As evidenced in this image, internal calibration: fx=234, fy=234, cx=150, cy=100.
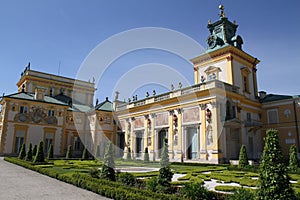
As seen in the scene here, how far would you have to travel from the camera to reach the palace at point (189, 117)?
2591 cm

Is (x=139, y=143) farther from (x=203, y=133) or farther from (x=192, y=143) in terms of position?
(x=203, y=133)

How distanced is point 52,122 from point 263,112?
3099cm

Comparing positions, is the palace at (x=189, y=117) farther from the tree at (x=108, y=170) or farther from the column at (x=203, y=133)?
the tree at (x=108, y=170)

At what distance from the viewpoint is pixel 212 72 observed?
1262 inches

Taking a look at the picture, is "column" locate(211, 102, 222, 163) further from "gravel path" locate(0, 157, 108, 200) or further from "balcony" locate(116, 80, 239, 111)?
"gravel path" locate(0, 157, 108, 200)

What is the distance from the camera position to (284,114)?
94.8 ft

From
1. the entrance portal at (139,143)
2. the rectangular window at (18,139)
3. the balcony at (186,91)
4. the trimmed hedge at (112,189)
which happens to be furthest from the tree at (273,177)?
the rectangular window at (18,139)

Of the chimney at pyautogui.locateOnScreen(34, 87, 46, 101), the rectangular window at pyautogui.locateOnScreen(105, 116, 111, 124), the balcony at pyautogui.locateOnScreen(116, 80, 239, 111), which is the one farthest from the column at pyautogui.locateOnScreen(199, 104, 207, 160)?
the chimney at pyautogui.locateOnScreen(34, 87, 46, 101)

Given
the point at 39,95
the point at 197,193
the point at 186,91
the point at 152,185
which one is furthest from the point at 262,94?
the point at 39,95

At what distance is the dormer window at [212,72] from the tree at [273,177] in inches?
1023

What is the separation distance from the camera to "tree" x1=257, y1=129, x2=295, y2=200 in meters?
5.63

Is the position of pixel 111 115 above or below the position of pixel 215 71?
below

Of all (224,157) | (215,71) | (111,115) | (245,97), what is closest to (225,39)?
(215,71)

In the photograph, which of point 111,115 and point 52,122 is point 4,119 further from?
point 111,115
